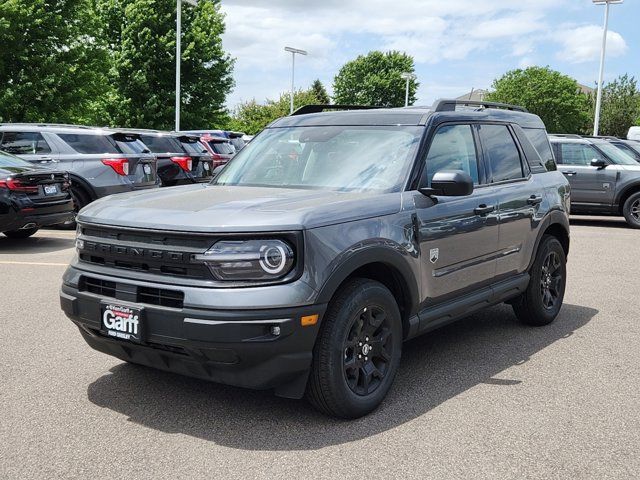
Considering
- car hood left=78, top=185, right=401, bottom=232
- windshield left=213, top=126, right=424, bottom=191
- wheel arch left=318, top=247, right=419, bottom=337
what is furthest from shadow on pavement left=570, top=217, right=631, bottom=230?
car hood left=78, top=185, right=401, bottom=232

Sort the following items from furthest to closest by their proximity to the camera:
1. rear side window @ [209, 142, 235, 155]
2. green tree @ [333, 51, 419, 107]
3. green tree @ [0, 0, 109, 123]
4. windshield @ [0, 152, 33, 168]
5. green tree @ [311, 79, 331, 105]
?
green tree @ [311, 79, 331, 105], green tree @ [333, 51, 419, 107], green tree @ [0, 0, 109, 123], rear side window @ [209, 142, 235, 155], windshield @ [0, 152, 33, 168]

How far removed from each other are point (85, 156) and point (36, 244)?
80.2 inches

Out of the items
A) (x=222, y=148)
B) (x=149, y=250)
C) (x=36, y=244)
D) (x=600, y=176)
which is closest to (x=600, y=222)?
(x=600, y=176)

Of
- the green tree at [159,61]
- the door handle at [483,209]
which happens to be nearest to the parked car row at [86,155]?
the door handle at [483,209]

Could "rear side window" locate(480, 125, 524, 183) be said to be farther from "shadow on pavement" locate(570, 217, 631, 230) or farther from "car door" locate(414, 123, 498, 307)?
"shadow on pavement" locate(570, 217, 631, 230)

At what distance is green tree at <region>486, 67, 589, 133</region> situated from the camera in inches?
2864

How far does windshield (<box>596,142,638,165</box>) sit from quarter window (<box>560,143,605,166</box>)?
0.64 ft

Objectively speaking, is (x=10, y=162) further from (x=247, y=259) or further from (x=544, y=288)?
(x=247, y=259)

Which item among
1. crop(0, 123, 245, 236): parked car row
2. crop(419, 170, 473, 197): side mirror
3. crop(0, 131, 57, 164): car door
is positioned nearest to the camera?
crop(419, 170, 473, 197): side mirror

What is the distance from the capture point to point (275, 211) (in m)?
3.60

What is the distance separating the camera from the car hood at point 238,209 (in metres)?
3.48

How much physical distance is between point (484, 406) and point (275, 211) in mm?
1736

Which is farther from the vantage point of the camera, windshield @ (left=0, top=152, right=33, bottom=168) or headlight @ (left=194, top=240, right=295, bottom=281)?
windshield @ (left=0, top=152, right=33, bottom=168)

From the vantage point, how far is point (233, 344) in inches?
132
